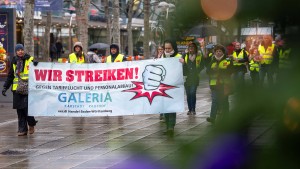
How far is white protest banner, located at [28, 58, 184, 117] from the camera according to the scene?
41.5 ft

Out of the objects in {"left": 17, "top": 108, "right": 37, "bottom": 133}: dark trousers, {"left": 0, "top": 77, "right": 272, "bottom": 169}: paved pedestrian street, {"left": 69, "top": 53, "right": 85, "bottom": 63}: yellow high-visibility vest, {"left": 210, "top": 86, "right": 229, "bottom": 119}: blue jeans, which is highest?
{"left": 210, "top": 86, "right": 229, "bottom": 119}: blue jeans

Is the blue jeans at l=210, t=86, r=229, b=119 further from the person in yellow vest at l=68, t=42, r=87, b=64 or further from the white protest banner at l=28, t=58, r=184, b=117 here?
the person in yellow vest at l=68, t=42, r=87, b=64

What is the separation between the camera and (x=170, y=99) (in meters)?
12.5

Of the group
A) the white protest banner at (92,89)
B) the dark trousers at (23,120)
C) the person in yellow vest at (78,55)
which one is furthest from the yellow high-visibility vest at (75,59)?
the dark trousers at (23,120)

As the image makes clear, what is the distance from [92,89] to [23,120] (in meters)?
1.47

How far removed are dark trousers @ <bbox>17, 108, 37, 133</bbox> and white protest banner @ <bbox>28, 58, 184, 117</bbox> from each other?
0.38 feet

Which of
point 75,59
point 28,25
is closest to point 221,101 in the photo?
point 75,59

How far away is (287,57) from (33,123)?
11.7 m

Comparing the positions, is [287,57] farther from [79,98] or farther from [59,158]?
[79,98]

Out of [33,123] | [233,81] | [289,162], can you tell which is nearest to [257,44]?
[233,81]

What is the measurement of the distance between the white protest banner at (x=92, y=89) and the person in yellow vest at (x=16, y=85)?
0.14m

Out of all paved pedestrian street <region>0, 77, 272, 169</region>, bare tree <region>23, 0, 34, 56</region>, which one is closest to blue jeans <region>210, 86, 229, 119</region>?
paved pedestrian street <region>0, 77, 272, 169</region>

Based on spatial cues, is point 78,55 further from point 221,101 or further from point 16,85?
point 221,101

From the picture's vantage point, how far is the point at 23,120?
12672mm
